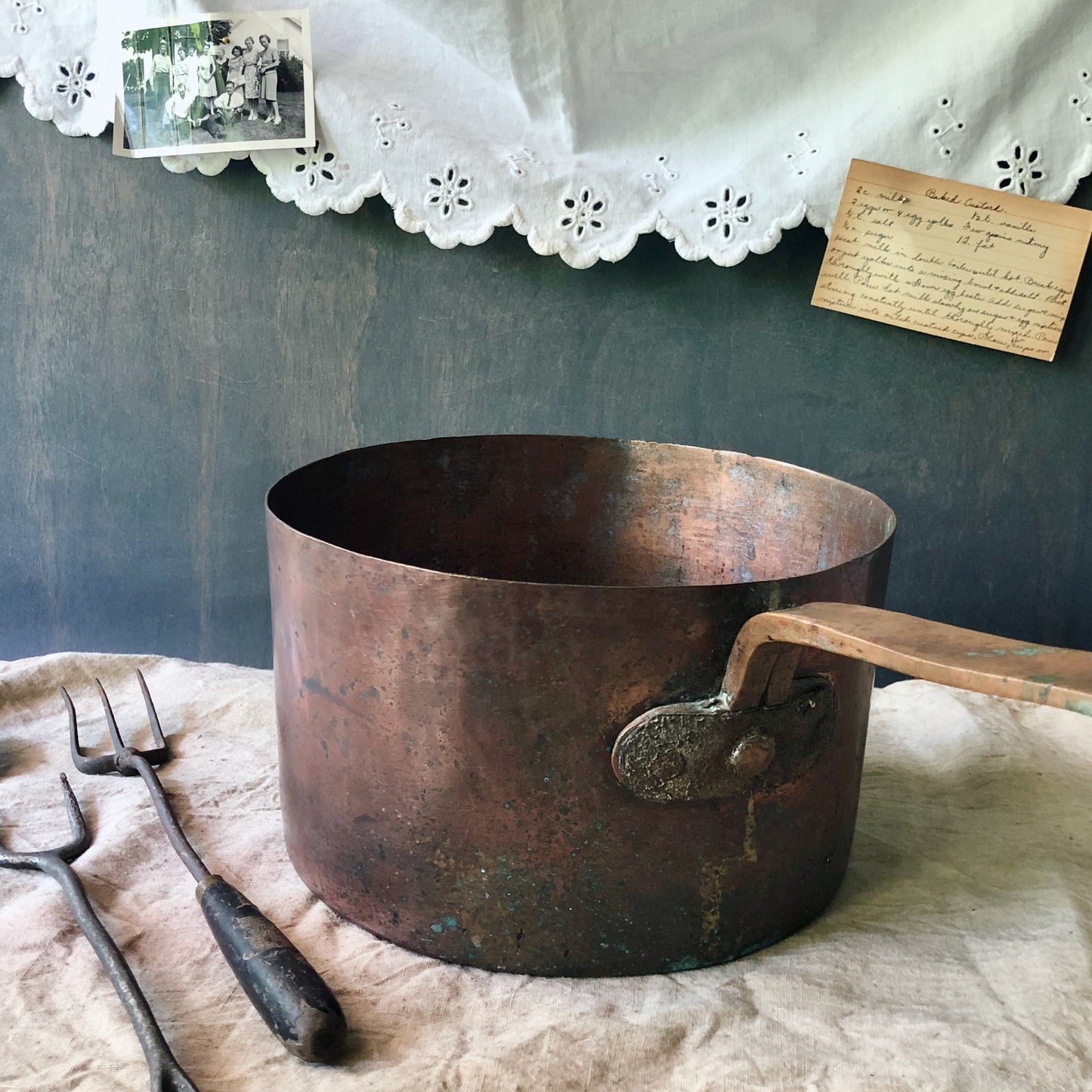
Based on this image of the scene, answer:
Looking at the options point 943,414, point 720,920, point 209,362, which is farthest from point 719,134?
point 720,920

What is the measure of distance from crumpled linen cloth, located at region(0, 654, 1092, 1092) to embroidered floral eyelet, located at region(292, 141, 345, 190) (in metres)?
0.67

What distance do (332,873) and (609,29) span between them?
91 centimetres

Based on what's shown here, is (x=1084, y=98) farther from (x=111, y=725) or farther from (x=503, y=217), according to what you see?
(x=111, y=725)

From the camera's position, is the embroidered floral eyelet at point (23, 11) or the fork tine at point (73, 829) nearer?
the fork tine at point (73, 829)

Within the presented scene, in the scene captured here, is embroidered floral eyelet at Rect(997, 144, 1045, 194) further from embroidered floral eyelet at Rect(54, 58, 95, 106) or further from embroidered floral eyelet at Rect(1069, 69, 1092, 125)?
embroidered floral eyelet at Rect(54, 58, 95, 106)

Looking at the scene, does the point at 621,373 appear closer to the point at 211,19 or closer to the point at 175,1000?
the point at 211,19

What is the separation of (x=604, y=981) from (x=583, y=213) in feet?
2.72

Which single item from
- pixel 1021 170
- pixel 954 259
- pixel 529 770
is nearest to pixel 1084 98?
pixel 1021 170

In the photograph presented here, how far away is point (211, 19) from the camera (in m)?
1.27

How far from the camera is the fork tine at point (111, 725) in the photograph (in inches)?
45.4

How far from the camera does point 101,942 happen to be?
0.83m

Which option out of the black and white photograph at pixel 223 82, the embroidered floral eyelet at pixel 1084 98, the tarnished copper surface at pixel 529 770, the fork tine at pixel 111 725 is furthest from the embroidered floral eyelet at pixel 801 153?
the fork tine at pixel 111 725

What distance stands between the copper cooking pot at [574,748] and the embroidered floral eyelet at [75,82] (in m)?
0.70

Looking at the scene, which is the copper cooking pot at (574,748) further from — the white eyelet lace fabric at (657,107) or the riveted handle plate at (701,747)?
the white eyelet lace fabric at (657,107)
